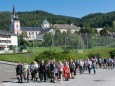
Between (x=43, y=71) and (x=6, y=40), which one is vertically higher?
(x=6, y=40)

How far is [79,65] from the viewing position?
37625 mm

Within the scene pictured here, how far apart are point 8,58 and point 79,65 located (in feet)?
95.6

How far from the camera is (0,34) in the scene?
409 feet

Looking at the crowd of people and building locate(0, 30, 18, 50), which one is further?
building locate(0, 30, 18, 50)

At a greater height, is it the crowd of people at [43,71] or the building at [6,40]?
the building at [6,40]

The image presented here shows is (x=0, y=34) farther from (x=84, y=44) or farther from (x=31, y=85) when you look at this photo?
(x=31, y=85)

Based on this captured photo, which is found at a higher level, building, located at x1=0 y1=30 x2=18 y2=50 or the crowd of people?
building, located at x1=0 y1=30 x2=18 y2=50

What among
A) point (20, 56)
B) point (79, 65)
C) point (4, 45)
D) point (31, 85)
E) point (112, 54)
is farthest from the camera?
point (4, 45)

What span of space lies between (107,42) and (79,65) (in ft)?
171

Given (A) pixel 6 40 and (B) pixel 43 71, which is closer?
(B) pixel 43 71

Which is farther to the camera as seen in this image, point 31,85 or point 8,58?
point 8,58

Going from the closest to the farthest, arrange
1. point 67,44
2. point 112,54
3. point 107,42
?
point 112,54
point 67,44
point 107,42

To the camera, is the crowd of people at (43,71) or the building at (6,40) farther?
the building at (6,40)

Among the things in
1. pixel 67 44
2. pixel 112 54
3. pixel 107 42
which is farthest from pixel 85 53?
pixel 107 42
